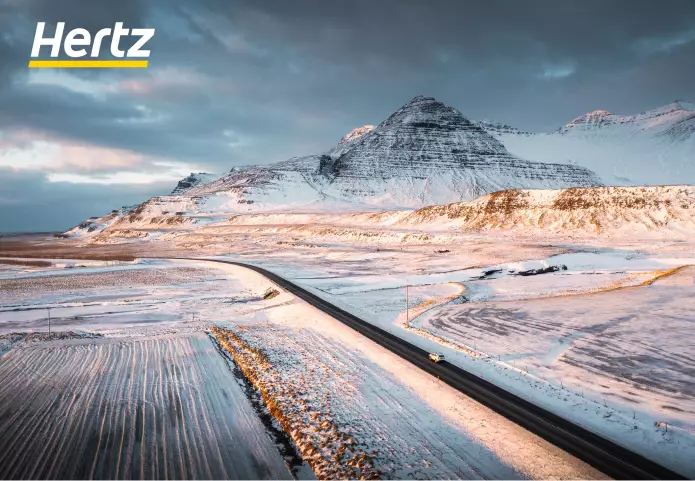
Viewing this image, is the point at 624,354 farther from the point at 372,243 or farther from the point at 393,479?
the point at 372,243

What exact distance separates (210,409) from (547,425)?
13.6 metres

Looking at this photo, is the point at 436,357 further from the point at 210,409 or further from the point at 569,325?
the point at 569,325

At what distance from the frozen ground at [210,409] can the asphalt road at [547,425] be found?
62 cm

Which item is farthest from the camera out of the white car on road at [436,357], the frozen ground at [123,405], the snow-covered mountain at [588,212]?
the snow-covered mountain at [588,212]

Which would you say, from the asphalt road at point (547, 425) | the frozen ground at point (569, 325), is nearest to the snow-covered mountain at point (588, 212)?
the frozen ground at point (569, 325)

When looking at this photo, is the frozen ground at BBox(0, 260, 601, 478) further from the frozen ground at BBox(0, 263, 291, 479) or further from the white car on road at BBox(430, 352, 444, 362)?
the white car on road at BBox(430, 352, 444, 362)

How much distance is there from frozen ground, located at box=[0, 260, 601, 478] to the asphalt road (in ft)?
2.04

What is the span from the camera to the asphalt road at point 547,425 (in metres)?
12.3

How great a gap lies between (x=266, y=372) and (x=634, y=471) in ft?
51.1

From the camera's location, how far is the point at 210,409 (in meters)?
16.4

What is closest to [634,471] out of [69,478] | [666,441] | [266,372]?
[666,441]

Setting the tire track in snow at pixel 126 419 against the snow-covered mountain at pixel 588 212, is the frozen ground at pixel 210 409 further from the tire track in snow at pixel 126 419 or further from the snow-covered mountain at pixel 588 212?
the snow-covered mountain at pixel 588 212

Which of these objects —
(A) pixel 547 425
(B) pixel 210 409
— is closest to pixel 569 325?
(A) pixel 547 425

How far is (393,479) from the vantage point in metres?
11.9
